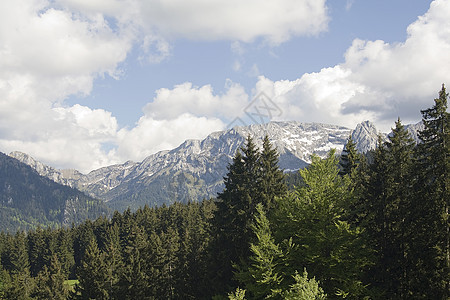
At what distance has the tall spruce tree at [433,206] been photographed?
82.1 ft

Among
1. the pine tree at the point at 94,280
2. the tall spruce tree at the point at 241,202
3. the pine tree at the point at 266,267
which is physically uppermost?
the tall spruce tree at the point at 241,202

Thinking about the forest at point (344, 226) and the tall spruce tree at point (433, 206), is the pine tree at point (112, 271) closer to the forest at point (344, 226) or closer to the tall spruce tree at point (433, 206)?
the forest at point (344, 226)

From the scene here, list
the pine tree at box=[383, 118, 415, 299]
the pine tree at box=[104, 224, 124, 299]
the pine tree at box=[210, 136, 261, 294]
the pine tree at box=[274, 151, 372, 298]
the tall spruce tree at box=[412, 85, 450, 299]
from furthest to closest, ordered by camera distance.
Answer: the pine tree at box=[104, 224, 124, 299] → the pine tree at box=[210, 136, 261, 294] → the pine tree at box=[383, 118, 415, 299] → the pine tree at box=[274, 151, 372, 298] → the tall spruce tree at box=[412, 85, 450, 299]

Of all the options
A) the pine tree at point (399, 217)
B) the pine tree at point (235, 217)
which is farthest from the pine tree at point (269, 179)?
the pine tree at point (399, 217)

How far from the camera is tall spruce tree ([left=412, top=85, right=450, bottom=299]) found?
2502 centimetres

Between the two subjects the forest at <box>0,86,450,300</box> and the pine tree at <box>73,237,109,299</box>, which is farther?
the pine tree at <box>73,237,109,299</box>

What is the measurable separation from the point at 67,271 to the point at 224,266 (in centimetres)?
9290

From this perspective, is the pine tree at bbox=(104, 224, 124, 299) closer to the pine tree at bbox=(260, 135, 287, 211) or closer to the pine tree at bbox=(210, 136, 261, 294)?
the pine tree at bbox=(210, 136, 261, 294)

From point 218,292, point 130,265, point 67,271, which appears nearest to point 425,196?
point 218,292

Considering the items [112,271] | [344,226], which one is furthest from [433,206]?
[112,271]

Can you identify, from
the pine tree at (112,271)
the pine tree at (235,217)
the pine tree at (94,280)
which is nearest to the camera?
the pine tree at (235,217)

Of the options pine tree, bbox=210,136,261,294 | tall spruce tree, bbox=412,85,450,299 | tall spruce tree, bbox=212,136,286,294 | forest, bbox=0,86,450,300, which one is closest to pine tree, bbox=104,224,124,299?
forest, bbox=0,86,450,300

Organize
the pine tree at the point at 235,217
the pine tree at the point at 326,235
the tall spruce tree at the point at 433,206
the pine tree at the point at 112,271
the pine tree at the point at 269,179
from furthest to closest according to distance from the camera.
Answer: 1. the pine tree at the point at 112,271
2. the pine tree at the point at 269,179
3. the pine tree at the point at 235,217
4. the pine tree at the point at 326,235
5. the tall spruce tree at the point at 433,206

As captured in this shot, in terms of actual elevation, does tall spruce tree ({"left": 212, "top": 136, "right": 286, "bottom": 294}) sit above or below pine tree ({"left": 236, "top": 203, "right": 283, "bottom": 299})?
above
